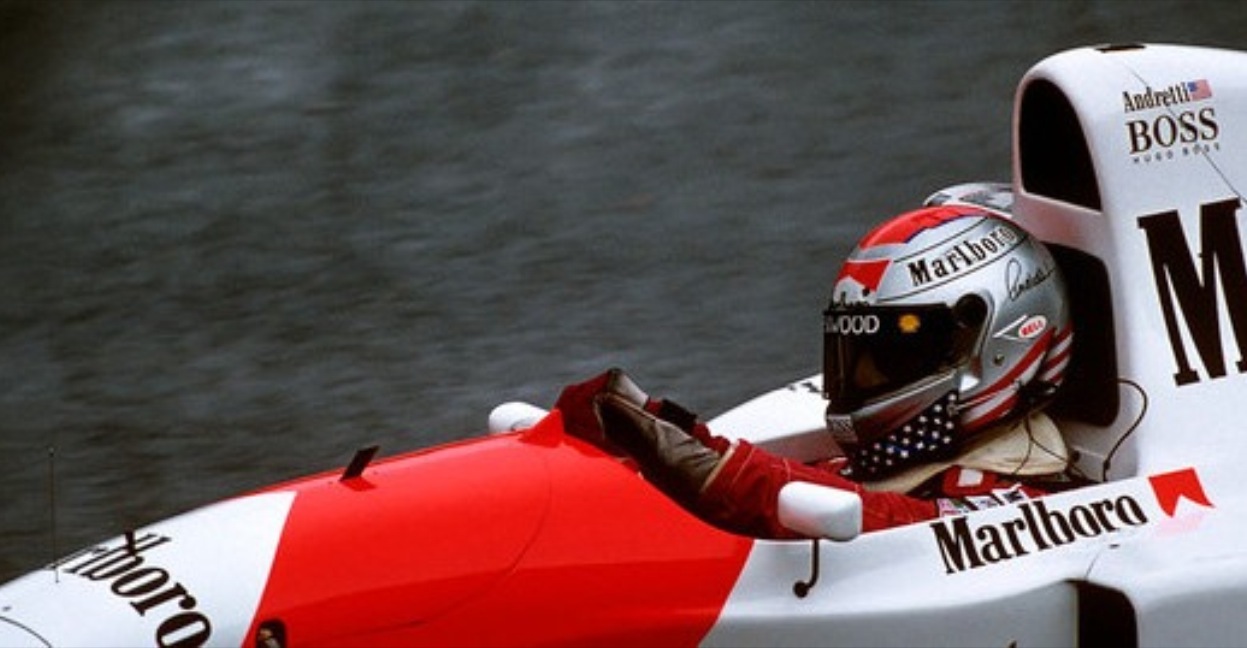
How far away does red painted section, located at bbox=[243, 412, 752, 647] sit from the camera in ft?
15.6

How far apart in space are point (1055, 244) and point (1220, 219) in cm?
38

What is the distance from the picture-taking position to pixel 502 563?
191 inches

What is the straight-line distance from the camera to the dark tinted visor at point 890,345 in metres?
5.45

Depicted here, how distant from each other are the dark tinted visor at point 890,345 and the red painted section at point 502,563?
2.20 ft

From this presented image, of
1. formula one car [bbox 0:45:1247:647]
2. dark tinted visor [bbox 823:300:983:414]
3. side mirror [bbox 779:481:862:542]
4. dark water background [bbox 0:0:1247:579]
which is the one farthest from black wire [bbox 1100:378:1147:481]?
dark water background [bbox 0:0:1247:579]

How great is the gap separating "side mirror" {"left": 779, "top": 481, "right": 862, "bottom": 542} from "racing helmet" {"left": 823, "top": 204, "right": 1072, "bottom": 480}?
684mm

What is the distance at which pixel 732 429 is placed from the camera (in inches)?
245

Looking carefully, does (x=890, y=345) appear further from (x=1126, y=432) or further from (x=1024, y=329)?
(x=1126, y=432)

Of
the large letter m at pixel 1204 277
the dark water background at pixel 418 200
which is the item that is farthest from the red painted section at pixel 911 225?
the dark water background at pixel 418 200

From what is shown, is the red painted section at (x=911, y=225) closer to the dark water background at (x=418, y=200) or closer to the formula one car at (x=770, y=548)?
the formula one car at (x=770, y=548)

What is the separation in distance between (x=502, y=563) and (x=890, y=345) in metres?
1.10

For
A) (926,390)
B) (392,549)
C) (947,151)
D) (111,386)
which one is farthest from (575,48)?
(392,549)

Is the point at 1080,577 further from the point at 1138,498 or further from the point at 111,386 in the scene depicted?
the point at 111,386

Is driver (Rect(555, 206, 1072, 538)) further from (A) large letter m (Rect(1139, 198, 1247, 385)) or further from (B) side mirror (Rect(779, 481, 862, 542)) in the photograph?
(B) side mirror (Rect(779, 481, 862, 542))
